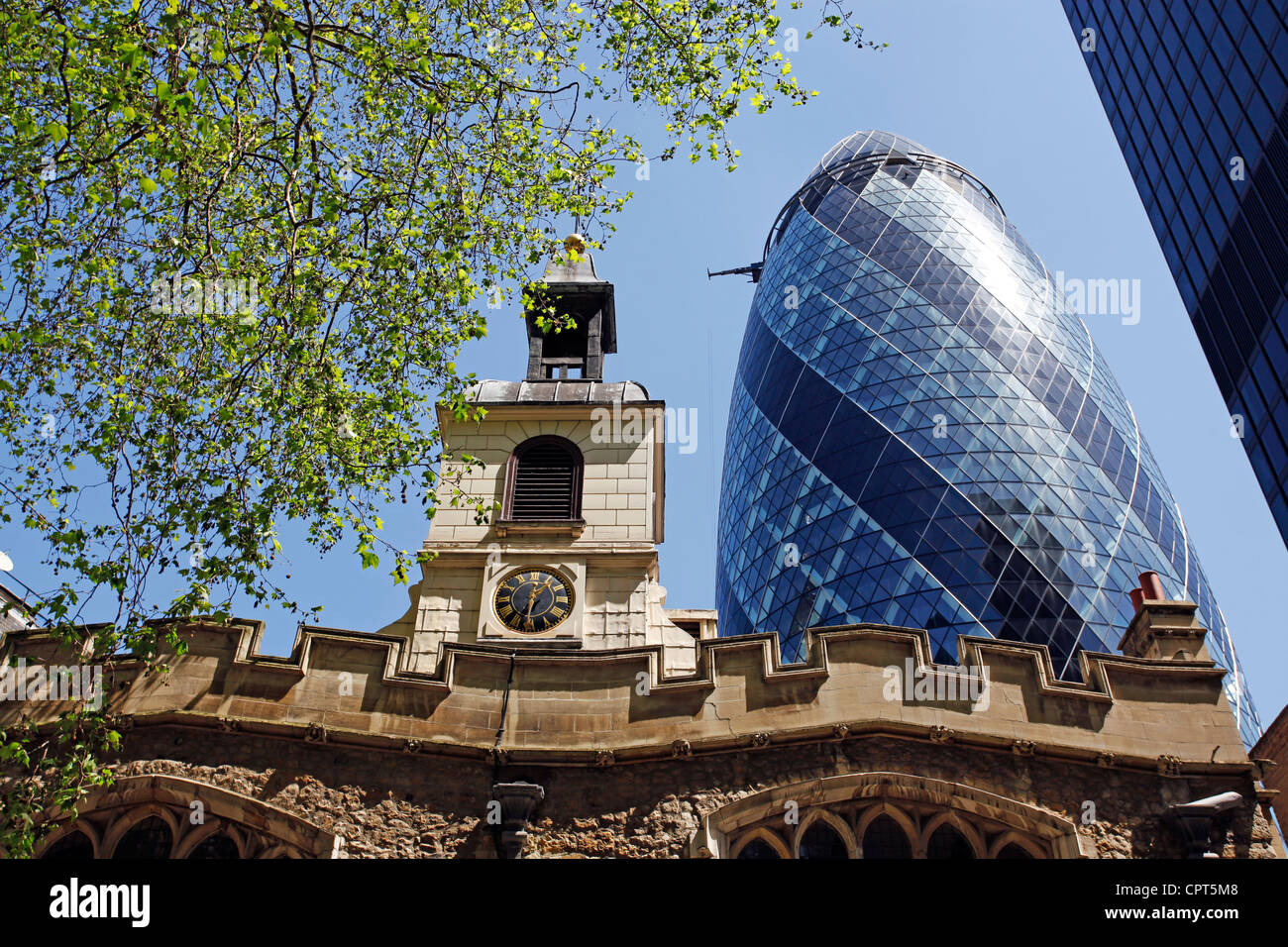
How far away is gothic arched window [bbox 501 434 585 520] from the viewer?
52.9ft

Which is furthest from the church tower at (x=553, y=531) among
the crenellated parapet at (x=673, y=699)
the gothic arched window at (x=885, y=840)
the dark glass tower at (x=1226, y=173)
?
the dark glass tower at (x=1226, y=173)

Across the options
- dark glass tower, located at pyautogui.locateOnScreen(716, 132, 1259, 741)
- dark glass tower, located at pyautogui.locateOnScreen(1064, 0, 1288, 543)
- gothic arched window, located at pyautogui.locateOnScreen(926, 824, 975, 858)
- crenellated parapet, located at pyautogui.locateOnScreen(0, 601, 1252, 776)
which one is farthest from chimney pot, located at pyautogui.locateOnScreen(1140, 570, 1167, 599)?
dark glass tower, located at pyautogui.locateOnScreen(716, 132, 1259, 741)

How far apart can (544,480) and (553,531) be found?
1184mm

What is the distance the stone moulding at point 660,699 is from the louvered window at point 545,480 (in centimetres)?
585

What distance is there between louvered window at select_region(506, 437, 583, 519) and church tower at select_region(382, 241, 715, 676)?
0.02 metres

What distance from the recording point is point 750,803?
30.2 ft

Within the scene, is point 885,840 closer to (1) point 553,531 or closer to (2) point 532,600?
(2) point 532,600

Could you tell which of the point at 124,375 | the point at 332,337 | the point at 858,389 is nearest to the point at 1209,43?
the point at 332,337

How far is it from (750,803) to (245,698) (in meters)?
4.85

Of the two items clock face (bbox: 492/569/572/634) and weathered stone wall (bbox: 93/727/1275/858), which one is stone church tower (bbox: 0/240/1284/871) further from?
clock face (bbox: 492/569/572/634)
